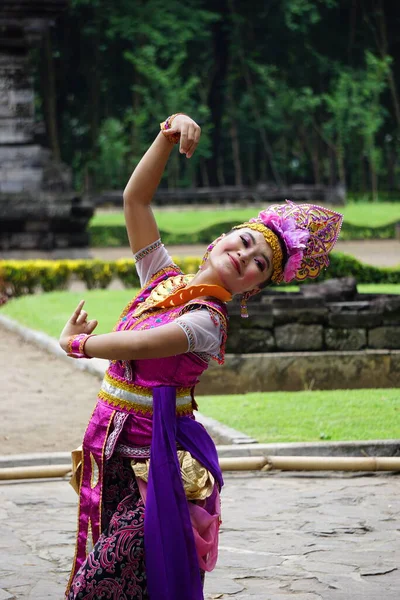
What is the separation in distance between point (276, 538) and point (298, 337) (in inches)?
210

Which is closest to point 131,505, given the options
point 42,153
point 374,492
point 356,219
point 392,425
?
point 374,492

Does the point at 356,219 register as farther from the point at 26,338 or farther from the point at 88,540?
the point at 88,540

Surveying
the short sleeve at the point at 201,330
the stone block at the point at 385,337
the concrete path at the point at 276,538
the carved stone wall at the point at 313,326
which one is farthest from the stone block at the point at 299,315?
the short sleeve at the point at 201,330

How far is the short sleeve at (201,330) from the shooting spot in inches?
158

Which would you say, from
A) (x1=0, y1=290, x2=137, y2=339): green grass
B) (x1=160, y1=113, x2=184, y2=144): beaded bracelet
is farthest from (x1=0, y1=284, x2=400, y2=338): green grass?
(x1=160, y1=113, x2=184, y2=144): beaded bracelet

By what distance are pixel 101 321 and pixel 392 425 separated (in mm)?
6448

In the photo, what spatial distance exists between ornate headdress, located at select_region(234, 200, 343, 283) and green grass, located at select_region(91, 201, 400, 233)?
32.5 metres

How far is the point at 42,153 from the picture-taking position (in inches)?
930

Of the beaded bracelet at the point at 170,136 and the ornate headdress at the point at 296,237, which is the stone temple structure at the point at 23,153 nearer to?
the beaded bracelet at the point at 170,136

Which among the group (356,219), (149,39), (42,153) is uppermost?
(149,39)

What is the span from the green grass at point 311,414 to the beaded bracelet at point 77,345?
429 centimetres

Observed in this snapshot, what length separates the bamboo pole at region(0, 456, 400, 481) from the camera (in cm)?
753

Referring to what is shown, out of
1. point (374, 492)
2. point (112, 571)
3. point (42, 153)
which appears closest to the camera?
point (112, 571)

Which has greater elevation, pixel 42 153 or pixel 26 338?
pixel 42 153
